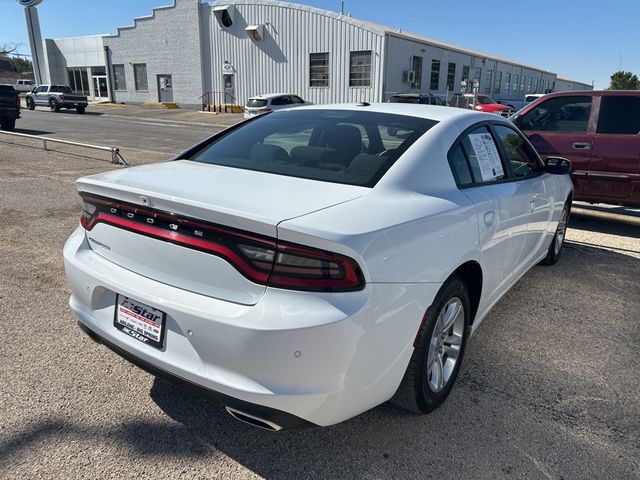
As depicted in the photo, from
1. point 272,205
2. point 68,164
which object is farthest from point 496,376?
point 68,164

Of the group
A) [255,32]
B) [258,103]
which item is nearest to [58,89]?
[255,32]

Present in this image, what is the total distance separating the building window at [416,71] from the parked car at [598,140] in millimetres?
27368

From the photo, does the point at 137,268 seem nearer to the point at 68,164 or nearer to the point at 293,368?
the point at 293,368

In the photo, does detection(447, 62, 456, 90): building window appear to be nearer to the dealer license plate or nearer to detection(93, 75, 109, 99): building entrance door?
detection(93, 75, 109, 99): building entrance door

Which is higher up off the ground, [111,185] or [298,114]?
[298,114]

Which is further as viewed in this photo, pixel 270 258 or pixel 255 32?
pixel 255 32

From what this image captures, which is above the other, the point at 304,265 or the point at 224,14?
the point at 224,14

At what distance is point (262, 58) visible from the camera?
3356 cm

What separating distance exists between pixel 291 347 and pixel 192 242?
0.63m

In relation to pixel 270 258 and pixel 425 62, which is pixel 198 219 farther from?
pixel 425 62

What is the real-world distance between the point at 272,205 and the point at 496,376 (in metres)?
1.91

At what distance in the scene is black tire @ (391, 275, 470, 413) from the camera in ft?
7.82

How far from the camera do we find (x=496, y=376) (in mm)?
3121

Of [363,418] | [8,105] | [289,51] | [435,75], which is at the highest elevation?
[289,51]
